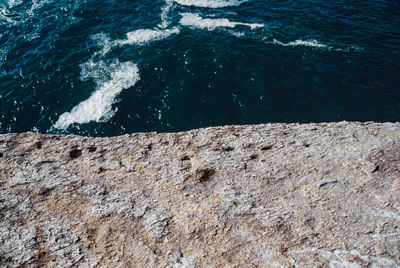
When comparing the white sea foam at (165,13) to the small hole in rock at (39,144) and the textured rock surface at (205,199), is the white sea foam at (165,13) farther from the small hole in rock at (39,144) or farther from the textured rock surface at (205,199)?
the small hole in rock at (39,144)

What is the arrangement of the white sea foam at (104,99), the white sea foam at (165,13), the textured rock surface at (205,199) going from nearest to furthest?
the textured rock surface at (205,199), the white sea foam at (104,99), the white sea foam at (165,13)

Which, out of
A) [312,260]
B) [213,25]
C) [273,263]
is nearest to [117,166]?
[273,263]

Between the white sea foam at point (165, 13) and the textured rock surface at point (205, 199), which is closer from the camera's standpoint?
the textured rock surface at point (205, 199)

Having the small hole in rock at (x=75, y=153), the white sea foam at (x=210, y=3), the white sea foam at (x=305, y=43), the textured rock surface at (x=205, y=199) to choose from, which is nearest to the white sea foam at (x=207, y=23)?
the white sea foam at (x=210, y=3)

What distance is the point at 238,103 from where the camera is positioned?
2728 cm

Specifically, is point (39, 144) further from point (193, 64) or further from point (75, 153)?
point (193, 64)

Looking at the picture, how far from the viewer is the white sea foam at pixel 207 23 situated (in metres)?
34.9

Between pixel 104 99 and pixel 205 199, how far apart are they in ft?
63.1

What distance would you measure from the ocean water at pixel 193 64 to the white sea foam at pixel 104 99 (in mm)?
88

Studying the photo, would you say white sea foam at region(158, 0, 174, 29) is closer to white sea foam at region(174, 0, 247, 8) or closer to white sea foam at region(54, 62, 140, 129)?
white sea foam at region(174, 0, 247, 8)

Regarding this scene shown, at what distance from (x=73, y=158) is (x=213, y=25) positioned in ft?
87.7

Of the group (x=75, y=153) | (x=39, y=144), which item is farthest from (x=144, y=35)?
(x=75, y=153)

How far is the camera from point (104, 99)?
27.6 metres

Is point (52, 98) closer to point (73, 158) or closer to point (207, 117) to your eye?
point (207, 117)
